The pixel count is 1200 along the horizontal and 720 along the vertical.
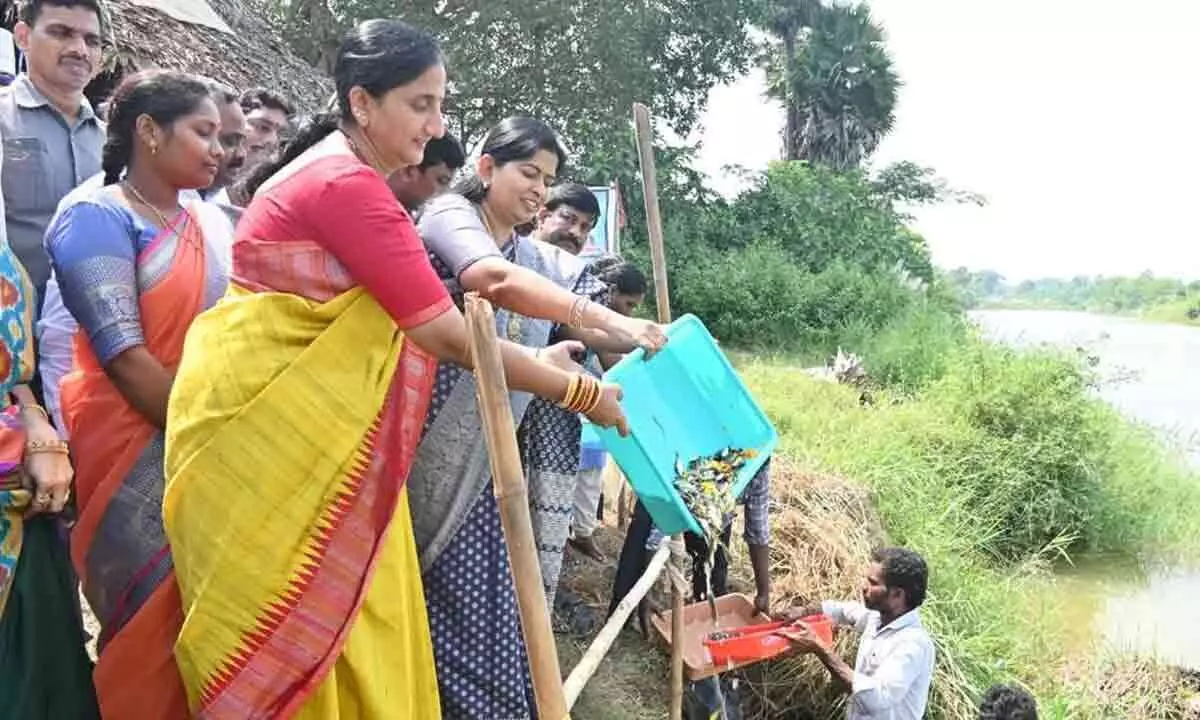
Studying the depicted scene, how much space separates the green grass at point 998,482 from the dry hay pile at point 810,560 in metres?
0.50

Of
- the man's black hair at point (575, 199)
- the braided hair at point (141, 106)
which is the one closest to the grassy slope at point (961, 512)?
the man's black hair at point (575, 199)

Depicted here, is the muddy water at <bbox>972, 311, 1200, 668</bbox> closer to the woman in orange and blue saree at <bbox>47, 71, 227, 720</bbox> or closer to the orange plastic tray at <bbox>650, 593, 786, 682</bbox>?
the orange plastic tray at <bbox>650, 593, 786, 682</bbox>

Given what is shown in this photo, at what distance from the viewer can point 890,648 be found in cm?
327

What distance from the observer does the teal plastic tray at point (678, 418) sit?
2.50 metres

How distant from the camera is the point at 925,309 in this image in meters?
14.7

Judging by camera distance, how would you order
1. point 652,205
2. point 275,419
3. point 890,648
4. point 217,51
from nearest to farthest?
point 275,419
point 652,205
point 890,648
point 217,51

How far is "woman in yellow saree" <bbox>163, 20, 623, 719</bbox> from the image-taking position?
4.71ft

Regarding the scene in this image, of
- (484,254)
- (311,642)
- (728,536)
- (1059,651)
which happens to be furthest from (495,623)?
(1059,651)

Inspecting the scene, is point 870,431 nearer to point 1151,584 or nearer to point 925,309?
point 1151,584

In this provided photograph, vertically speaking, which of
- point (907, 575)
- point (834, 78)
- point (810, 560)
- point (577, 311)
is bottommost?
point (810, 560)

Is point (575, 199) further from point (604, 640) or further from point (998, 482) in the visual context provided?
point (998, 482)

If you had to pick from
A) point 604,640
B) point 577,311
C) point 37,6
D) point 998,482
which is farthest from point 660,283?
point 998,482

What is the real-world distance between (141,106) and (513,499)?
1087 mm

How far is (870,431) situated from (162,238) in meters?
6.33
